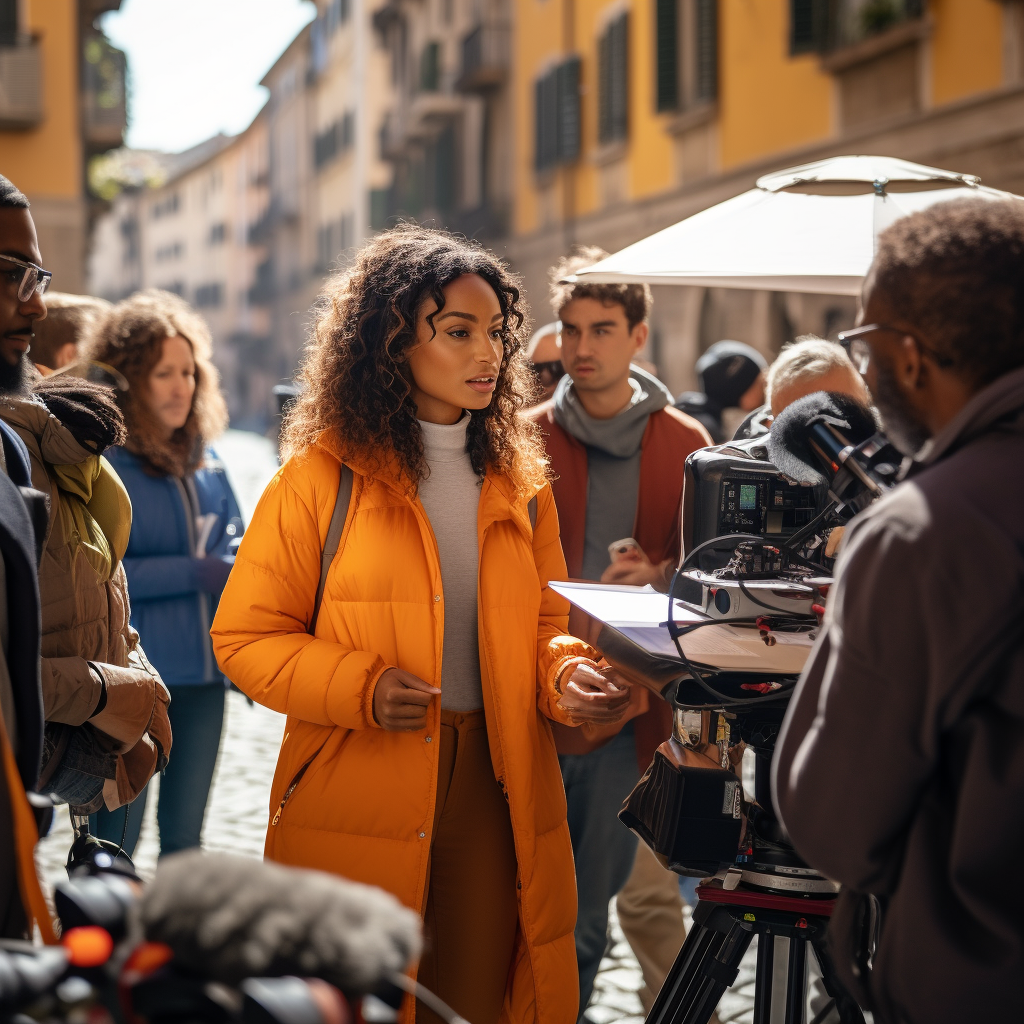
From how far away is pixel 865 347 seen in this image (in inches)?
70.6

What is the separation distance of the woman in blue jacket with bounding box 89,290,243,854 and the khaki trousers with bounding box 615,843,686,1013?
1.43 metres

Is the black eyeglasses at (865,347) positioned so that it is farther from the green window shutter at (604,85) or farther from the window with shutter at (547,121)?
the window with shutter at (547,121)

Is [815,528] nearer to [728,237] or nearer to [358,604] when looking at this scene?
[358,604]

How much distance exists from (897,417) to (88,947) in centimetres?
120

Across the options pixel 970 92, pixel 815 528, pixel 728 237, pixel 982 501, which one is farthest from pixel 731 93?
pixel 982 501

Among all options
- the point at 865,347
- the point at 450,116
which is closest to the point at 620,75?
the point at 450,116

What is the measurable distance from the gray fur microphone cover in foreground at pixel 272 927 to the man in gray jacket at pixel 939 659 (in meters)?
0.67

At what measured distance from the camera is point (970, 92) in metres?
10.3

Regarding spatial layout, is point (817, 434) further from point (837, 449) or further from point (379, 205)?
point (379, 205)

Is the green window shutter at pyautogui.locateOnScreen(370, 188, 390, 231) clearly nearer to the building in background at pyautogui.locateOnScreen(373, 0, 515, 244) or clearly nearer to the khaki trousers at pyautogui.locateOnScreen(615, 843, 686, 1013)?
the building in background at pyautogui.locateOnScreen(373, 0, 515, 244)

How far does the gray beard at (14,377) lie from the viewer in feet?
8.39

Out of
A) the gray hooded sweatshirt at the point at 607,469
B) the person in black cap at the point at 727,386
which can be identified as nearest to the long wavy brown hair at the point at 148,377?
the gray hooded sweatshirt at the point at 607,469

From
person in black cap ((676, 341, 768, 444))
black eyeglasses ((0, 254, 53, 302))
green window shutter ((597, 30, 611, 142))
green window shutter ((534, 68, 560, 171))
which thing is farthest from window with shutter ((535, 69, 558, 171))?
black eyeglasses ((0, 254, 53, 302))

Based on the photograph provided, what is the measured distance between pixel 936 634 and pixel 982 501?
0.17 metres
